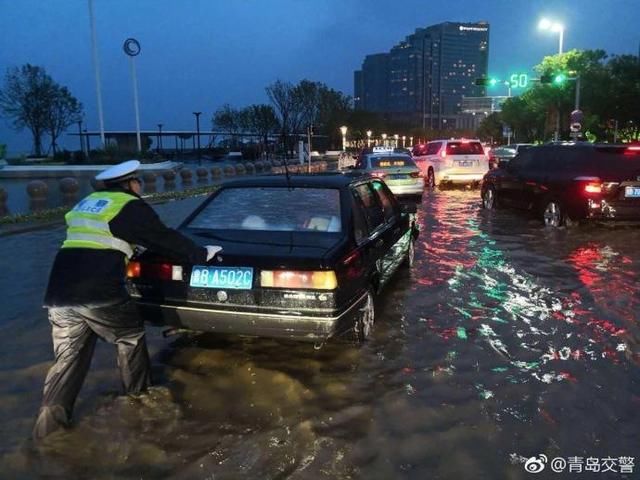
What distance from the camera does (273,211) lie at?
5090 millimetres

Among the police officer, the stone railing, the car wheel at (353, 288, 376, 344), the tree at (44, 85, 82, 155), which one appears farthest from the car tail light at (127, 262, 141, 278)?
the tree at (44, 85, 82, 155)

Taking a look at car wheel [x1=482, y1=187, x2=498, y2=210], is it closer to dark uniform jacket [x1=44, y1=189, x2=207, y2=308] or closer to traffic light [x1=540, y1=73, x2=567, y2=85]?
dark uniform jacket [x1=44, y1=189, x2=207, y2=308]

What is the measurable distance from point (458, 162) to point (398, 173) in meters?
5.19

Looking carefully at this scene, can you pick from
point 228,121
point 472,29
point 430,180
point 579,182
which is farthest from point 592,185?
point 472,29

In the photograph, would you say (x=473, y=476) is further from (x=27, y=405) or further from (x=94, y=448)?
A: (x=27, y=405)

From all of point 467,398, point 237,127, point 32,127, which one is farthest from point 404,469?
point 237,127

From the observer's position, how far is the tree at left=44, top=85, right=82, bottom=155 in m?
51.2

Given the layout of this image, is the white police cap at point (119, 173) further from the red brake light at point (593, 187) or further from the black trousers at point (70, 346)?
the red brake light at point (593, 187)

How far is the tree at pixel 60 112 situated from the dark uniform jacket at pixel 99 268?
170ft

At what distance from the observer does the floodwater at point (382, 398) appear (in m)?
3.24

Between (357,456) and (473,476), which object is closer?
(473,476)

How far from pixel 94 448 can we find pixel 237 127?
3027 inches

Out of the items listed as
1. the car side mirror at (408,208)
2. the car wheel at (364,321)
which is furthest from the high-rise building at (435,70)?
the car wheel at (364,321)

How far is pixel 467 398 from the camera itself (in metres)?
3.99
